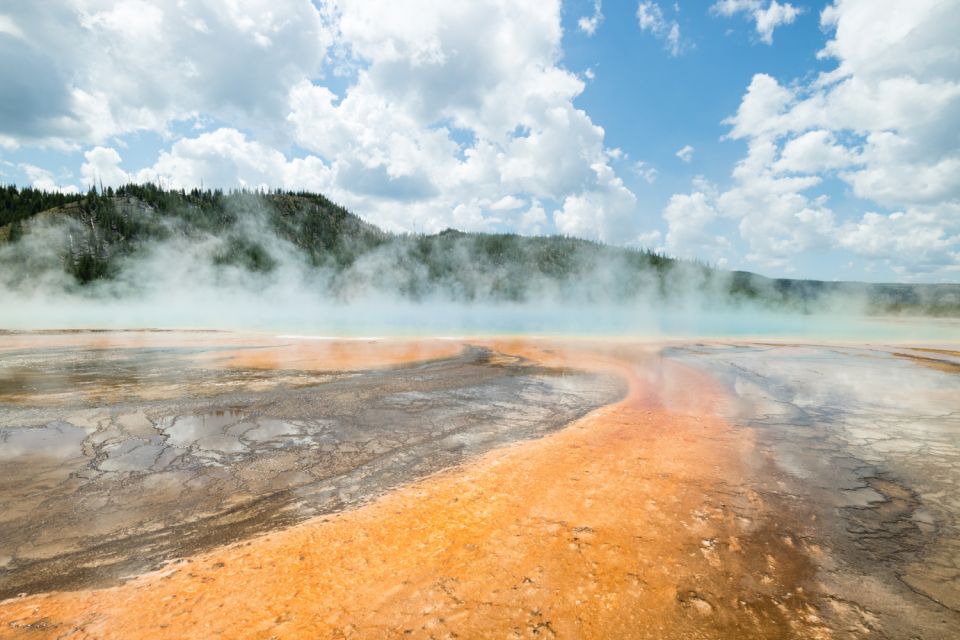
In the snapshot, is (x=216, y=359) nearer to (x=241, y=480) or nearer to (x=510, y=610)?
(x=241, y=480)

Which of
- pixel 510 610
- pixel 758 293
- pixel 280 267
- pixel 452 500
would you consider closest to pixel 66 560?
pixel 452 500

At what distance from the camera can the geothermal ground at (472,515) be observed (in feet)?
8.61

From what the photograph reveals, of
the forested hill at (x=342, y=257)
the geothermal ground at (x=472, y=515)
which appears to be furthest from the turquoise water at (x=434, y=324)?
the geothermal ground at (x=472, y=515)

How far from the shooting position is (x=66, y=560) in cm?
315

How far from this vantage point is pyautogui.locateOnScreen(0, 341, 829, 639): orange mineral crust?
99.2 inches

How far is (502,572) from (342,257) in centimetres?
10485

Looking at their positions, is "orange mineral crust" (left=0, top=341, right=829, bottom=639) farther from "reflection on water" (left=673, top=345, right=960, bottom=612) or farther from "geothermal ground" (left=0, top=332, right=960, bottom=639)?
"reflection on water" (left=673, top=345, right=960, bottom=612)

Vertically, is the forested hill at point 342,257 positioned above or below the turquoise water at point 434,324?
above

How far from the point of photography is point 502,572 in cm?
300

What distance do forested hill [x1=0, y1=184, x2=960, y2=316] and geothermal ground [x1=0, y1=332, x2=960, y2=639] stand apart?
78728 mm

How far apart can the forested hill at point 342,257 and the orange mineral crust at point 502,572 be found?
81.8 metres

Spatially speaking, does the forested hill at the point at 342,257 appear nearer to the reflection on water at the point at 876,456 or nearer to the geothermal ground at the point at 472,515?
the geothermal ground at the point at 472,515

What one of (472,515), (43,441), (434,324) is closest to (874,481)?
(472,515)

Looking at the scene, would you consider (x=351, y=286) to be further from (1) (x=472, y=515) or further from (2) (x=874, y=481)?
(2) (x=874, y=481)
